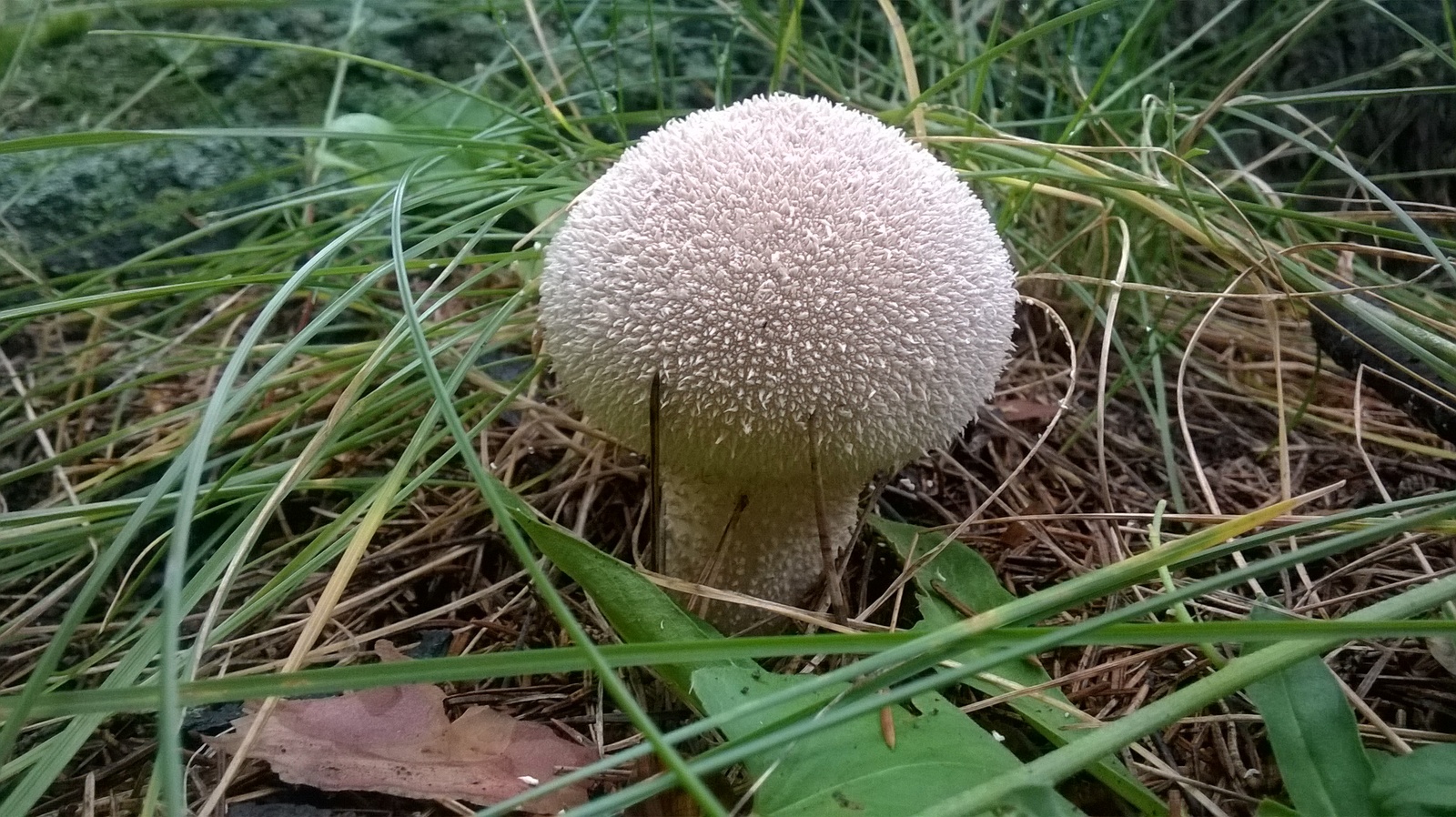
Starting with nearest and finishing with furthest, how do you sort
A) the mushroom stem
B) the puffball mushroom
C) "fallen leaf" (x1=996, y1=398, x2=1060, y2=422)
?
the puffball mushroom < the mushroom stem < "fallen leaf" (x1=996, y1=398, x2=1060, y2=422)

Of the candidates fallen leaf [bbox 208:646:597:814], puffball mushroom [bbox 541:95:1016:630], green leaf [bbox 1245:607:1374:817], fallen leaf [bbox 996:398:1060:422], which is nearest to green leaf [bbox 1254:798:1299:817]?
green leaf [bbox 1245:607:1374:817]

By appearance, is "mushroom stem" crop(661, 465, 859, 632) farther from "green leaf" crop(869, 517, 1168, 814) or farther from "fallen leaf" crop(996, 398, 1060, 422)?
"fallen leaf" crop(996, 398, 1060, 422)

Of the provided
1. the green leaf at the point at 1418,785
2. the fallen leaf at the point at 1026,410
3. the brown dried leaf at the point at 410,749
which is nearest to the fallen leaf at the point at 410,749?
the brown dried leaf at the point at 410,749

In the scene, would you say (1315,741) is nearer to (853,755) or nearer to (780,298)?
Result: (853,755)

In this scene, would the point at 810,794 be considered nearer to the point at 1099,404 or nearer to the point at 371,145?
the point at 1099,404

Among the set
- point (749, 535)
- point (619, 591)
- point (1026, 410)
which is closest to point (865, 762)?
point (619, 591)

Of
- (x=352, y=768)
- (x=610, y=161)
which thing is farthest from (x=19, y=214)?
(x=352, y=768)

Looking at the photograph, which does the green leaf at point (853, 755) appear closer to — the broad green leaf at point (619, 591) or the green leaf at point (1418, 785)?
the broad green leaf at point (619, 591)
